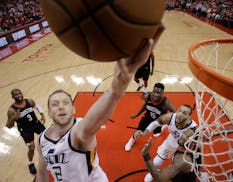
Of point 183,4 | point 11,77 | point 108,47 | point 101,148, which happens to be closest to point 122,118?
point 101,148

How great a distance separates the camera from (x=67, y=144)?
1.47 meters

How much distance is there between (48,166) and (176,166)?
4.55 ft

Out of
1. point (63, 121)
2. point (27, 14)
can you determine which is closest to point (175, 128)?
point (63, 121)

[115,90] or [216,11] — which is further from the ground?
[115,90]

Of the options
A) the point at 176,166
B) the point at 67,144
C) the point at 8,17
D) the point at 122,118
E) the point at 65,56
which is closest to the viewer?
the point at 67,144

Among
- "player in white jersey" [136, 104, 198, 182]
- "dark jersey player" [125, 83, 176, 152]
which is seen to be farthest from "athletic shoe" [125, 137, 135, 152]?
"player in white jersey" [136, 104, 198, 182]

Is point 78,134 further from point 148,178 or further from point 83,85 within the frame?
point 83,85

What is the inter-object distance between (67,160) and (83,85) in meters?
4.76

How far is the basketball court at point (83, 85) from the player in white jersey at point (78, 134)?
37cm

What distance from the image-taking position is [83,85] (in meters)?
6.21

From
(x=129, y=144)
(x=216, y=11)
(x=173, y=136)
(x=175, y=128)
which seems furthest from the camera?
(x=216, y=11)

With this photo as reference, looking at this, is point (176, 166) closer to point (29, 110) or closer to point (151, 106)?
point (151, 106)

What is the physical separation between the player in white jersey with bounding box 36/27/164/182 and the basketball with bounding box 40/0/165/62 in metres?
0.06

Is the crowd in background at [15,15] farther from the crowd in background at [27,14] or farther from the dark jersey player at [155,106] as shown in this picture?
the dark jersey player at [155,106]
